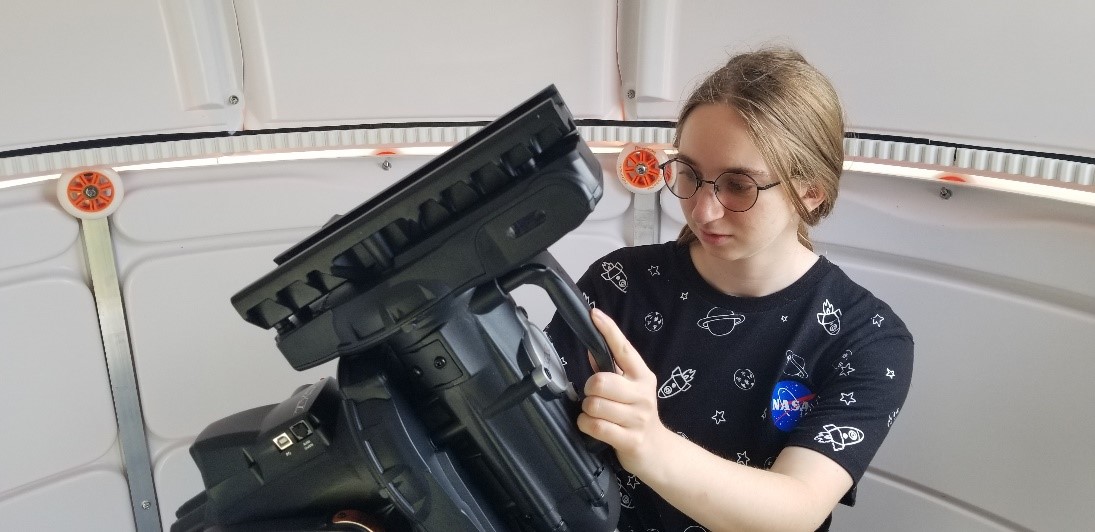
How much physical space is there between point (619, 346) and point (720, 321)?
0.53 meters

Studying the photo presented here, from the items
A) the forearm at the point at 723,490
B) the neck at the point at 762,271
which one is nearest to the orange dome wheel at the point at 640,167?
the neck at the point at 762,271

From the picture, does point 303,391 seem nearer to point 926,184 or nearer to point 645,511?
point 645,511

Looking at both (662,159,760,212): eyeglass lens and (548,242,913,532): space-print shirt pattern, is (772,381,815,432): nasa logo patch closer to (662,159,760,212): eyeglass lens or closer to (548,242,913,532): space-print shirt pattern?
(548,242,913,532): space-print shirt pattern

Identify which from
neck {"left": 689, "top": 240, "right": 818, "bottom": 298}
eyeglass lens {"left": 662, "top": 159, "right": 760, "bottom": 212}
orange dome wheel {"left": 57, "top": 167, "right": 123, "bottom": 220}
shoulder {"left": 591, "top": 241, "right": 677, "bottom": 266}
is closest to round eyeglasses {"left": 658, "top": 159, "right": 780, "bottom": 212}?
eyeglass lens {"left": 662, "top": 159, "right": 760, "bottom": 212}

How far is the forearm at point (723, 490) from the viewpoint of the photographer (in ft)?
3.14

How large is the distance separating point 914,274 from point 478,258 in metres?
1.25

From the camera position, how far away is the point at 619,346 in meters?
0.94

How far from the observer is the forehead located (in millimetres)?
1218

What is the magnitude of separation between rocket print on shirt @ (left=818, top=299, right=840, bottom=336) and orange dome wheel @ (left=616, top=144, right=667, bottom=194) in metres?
0.69

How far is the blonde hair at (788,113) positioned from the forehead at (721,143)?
10 millimetres

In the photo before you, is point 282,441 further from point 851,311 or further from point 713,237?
point 851,311

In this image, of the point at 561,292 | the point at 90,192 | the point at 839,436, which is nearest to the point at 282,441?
the point at 561,292

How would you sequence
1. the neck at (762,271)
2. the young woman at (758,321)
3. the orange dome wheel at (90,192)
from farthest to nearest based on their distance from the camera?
the orange dome wheel at (90,192) → the neck at (762,271) → the young woman at (758,321)

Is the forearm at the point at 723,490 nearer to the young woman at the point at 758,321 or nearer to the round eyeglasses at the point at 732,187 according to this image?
the young woman at the point at 758,321
